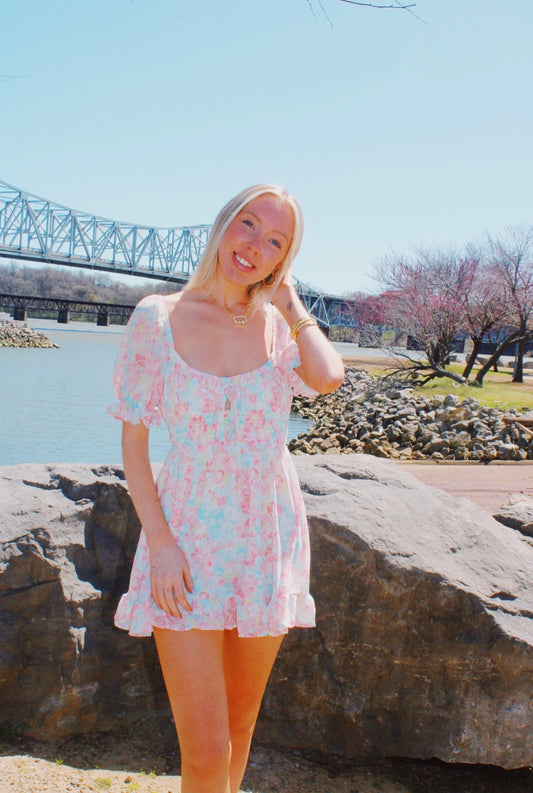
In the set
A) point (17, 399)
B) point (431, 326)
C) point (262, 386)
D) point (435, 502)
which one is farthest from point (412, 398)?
point (262, 386)

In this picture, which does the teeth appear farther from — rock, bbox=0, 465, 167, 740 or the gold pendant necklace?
rock, bbox=0, 465, 167, 740

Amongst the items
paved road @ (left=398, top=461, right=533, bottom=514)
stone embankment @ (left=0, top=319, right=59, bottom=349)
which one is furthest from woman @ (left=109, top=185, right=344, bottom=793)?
stone embankment @ (left=0, top=319, right=59, bottom=349)

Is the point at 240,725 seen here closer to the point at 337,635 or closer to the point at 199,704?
the point at 199,704

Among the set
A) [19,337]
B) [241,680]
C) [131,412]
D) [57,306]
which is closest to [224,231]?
[131,412]

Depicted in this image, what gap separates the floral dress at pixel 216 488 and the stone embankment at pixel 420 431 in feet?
24.4

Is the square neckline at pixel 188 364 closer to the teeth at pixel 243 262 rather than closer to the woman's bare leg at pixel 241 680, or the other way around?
the teeth at pixel 243 262

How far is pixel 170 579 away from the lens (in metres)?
1.49

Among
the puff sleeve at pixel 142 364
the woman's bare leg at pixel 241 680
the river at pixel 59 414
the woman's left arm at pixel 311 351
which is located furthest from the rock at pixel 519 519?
the river at pixel 59 414

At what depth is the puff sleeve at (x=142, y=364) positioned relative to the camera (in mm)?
1587

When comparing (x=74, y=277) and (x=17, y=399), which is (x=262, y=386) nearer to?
(x=17, y=399)

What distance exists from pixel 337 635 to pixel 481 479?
513cm

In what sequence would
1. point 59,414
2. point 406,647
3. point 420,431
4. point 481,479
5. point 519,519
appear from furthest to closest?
point 59,414
point 420,431
point 481,479
point 519,519
point 406,647

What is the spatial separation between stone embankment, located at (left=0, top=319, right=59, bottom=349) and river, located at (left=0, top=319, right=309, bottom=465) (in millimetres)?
5974

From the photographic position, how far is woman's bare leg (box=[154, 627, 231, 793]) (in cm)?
146
